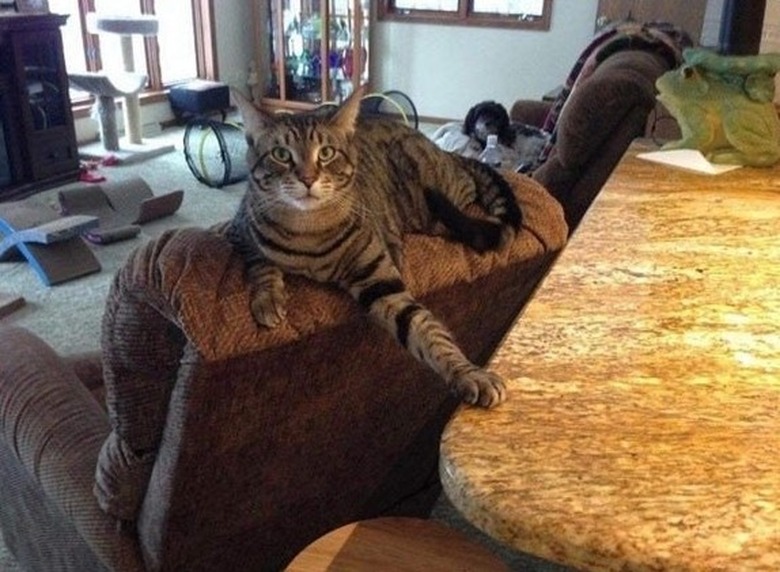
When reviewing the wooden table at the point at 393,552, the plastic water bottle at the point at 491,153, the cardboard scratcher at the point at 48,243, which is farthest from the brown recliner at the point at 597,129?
the cardboard scratcher at the point at 48,243

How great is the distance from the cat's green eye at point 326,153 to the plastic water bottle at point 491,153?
1.93 metres

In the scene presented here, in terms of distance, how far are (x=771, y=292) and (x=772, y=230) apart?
31 centimetres

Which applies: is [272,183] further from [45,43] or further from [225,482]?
[45,43]

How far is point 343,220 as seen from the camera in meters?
1.35

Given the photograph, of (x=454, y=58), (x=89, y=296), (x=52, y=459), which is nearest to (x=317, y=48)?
(x=454, y=58)

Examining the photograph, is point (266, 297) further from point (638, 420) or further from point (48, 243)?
point (48, 243)

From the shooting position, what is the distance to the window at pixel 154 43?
17.4ft

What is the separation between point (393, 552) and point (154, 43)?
5.75m

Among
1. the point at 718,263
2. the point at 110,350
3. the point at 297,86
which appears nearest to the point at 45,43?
the point at 297,86

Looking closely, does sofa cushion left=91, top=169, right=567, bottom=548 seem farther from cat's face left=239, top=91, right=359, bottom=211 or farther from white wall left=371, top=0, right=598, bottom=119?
white wall left=371, top=0, right=598, bottom=119

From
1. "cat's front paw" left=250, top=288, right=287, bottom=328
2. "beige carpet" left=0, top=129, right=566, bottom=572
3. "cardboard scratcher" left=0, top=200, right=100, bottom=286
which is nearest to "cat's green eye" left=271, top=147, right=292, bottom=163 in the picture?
"cat's front paw" left=250, top=288, right=287, bottom=328

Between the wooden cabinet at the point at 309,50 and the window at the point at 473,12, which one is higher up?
the window at the point at 473,12

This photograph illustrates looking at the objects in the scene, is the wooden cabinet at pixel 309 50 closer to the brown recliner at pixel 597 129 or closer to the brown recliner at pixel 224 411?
the brown recliner at pixel 597 129

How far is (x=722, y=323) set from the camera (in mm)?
937
